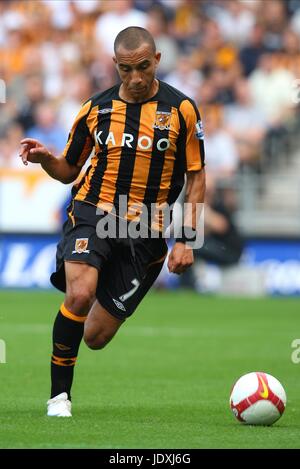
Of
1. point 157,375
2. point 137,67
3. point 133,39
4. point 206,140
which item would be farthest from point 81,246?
point 206,140

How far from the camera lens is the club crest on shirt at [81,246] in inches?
272

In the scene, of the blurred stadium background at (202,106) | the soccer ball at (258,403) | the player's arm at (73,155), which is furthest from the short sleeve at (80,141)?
the blurred stadium background at (202,106)

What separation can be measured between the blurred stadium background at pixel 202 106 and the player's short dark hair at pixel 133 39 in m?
12.0

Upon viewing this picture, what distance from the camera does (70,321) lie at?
22.7 feet

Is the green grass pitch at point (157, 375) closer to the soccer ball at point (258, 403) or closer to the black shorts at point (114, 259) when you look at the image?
the soccer ball at point (258, 403)

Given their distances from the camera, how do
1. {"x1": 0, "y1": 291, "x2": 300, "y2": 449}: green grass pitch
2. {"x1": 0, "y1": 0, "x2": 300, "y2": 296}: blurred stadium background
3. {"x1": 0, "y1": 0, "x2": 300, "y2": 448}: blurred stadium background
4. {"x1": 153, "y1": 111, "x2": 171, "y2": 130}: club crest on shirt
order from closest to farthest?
{"x1": 0, "y1": 291, "x2": 300, "y2": 449}: green grass pitch, {"x1": 153, "y1": 111, "x2": 171, "y2": 130}: club crest on shirt, {"x1": 0, "y1": 0, "x2": 300, "y2": 448}: blurred stadium background, {"x1": 0, "y1": 0, "x2": 300, "y2": 296}: blurred stadium background

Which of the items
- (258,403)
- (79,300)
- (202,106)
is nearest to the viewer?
(258,403)

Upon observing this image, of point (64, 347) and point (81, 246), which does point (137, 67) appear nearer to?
point (81, 246)

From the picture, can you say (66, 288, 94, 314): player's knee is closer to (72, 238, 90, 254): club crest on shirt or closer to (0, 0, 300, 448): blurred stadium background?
(72, 238, 90, 254): club crest on shirt

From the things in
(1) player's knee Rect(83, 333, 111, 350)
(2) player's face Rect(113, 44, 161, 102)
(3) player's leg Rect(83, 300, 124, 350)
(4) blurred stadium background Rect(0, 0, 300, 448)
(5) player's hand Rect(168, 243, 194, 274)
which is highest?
(4) blurred stadium background Rect(0, 0, 300, 448)

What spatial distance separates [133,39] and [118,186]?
0.95 meters

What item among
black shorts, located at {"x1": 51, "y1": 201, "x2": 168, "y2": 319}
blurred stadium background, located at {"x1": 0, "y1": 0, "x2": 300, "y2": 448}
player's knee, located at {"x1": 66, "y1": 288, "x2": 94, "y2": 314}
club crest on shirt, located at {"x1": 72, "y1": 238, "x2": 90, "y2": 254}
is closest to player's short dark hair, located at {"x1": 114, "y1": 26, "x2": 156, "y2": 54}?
black shorts, located at {"x1": 51, "y1": 201, "x2": 168, "y2": 319}

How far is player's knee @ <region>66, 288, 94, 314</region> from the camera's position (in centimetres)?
677

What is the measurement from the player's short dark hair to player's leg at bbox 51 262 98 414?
1380 millimetres
